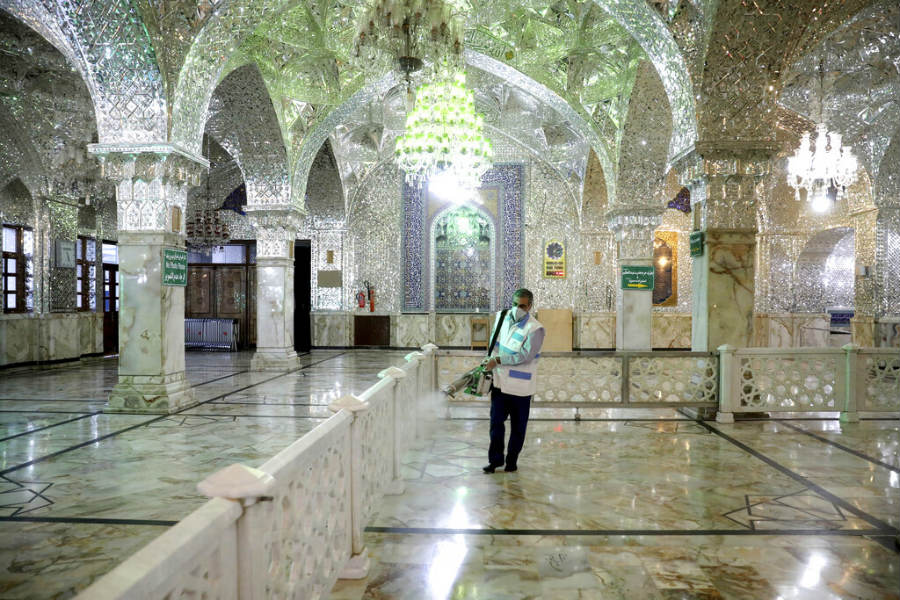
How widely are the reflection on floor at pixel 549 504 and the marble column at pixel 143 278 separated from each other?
1.12 feet

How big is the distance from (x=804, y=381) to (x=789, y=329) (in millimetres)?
7442

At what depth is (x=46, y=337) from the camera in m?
9.14

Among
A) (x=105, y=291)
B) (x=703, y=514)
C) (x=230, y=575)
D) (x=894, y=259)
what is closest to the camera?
(x=230, y=575)

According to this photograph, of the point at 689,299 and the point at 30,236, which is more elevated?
the point at 30,236

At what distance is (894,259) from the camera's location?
8766mm

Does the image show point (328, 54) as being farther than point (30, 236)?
No

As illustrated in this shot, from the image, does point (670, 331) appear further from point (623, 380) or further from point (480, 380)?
point (480, 380)

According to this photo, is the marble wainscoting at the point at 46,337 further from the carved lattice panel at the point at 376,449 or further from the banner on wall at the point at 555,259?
the banner on wall at the point at 555,259

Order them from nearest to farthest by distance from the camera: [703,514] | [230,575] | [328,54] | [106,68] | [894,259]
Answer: [230,575] → [703,514] → [106,68] → [328,54] → [894,259]

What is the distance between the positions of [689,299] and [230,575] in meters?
12.0

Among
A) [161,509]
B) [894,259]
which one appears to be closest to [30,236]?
[161,509]

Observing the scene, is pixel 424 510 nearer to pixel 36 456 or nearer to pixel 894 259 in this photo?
pixel 36 456

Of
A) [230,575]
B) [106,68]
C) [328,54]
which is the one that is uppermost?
[328,54]

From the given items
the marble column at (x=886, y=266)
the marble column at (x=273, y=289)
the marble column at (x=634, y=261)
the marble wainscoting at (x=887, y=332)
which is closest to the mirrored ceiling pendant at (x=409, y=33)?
the marble column at (x=273, y=289)
